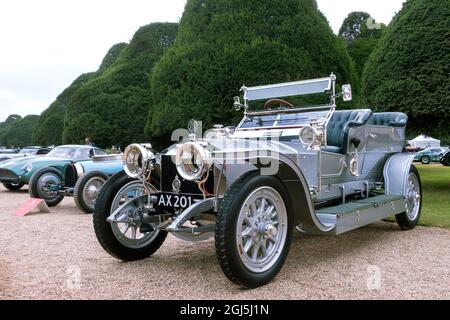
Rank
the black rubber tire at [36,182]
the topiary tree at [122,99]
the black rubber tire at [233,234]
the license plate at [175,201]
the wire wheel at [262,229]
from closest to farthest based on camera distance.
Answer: the black rubber tire at [233,234]
the wire wheel at [262,229]
the license plate at [175,201]
the black rubber tire at [36,182]
the topiary tree at [122,99]

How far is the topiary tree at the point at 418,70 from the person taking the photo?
9367mm

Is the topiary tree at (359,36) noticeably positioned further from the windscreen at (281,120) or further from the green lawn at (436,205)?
the windscreen at (281,120)

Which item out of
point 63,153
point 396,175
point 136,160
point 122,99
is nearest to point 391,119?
point 396,175

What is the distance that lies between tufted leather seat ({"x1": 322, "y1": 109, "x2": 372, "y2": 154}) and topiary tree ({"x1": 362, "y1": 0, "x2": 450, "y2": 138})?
4096 millimetres

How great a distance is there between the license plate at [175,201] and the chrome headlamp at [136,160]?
0.30 meters

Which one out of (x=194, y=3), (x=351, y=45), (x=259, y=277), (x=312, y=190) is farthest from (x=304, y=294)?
(x=351, y=45)

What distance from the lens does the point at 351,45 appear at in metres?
23.5

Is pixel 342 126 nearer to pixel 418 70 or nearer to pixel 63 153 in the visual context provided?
pixel 418 70

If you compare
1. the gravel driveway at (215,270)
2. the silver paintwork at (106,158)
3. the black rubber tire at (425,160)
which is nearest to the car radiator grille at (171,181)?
the gravel driveway at (215,270)

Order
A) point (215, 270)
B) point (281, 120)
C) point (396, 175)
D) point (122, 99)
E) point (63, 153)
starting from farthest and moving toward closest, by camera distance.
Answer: point (122, 99), point (63, 153), point (396, 175), point (281, 120), point (215, 270)

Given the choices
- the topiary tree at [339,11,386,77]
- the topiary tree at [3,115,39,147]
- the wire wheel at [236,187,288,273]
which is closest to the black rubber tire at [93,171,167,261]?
the wire wheel at [236,187,288,273]

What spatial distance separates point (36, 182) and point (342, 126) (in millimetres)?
6619

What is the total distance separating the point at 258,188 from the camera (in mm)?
3734

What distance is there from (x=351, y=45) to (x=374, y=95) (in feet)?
46.5
